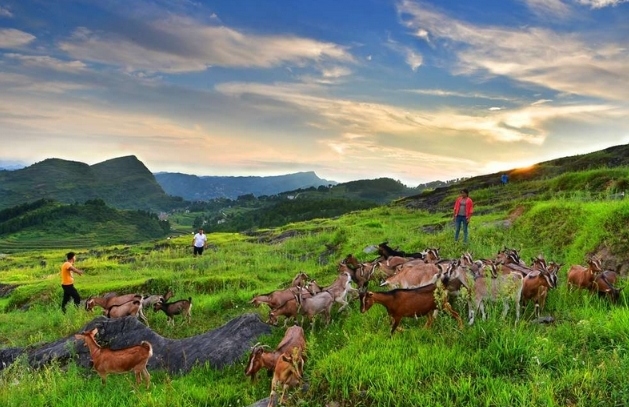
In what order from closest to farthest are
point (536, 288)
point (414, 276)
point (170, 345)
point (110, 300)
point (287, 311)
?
point (536, 288)
point (170, 345)
point (287, 311)
point (414, 276)
point (110, 300)

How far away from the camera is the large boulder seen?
1088 centimetres

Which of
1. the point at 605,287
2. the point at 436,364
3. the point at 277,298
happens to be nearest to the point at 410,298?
the point at 436,364

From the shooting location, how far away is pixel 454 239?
23.0 metres

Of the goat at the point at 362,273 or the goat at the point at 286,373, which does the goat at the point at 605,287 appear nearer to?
the goat at the point at 362,273

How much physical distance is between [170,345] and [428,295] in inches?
275

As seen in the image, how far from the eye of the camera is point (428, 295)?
9.70 m

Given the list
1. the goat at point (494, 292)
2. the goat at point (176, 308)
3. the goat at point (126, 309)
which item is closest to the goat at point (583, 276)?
the goat at point (494, 292)

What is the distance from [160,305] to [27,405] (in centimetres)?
717

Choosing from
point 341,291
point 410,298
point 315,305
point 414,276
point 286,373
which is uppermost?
point 410,298

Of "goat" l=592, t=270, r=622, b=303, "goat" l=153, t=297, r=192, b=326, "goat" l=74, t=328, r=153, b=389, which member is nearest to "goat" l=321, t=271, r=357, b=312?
"goat" l=74, t=328, r=153, b=389

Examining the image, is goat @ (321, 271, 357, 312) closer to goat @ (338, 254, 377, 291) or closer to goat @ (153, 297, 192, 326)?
goat @ (338, 254, 377, 291)

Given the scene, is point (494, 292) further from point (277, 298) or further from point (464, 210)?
point (464, 210)

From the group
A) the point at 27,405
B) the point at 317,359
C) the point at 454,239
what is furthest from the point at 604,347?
the point at 454,239

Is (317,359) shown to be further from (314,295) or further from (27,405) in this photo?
(27,405)
